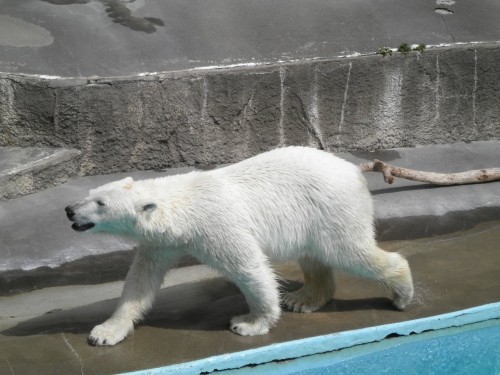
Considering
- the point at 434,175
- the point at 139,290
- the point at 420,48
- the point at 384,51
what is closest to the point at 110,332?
the point at 139,290

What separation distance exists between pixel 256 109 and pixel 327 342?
9.22ft

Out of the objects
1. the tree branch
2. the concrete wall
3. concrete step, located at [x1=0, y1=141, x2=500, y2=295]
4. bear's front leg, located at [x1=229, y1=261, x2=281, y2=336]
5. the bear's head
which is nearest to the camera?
the bear's head

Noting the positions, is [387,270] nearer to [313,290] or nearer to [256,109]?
[313,290]

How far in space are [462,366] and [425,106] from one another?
318 centimetres

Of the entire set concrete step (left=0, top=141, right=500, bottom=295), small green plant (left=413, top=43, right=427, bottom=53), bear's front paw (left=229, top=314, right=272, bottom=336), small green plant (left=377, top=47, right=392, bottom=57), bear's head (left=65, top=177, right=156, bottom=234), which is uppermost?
small green plant (left=413, top=43, right=427, bottom=53)

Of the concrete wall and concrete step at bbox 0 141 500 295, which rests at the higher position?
the concrete wall

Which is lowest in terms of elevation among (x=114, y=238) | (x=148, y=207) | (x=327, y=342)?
(x=114, y=238)

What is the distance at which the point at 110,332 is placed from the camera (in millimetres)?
4168

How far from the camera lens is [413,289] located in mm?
4629

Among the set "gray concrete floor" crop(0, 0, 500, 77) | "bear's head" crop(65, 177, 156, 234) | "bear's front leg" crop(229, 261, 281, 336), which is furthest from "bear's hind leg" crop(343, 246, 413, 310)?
"gray concrete floor" crop(0, 0, 500, 77)

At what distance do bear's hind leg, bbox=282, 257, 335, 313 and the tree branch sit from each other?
5.16ft

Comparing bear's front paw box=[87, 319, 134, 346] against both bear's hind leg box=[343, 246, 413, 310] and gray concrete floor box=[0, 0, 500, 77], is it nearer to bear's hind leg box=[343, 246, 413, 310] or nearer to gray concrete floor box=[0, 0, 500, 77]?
bear's hind leg box=[343, 246, 413, 310]

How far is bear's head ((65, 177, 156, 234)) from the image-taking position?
13.0 feet

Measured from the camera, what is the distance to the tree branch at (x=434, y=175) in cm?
596
